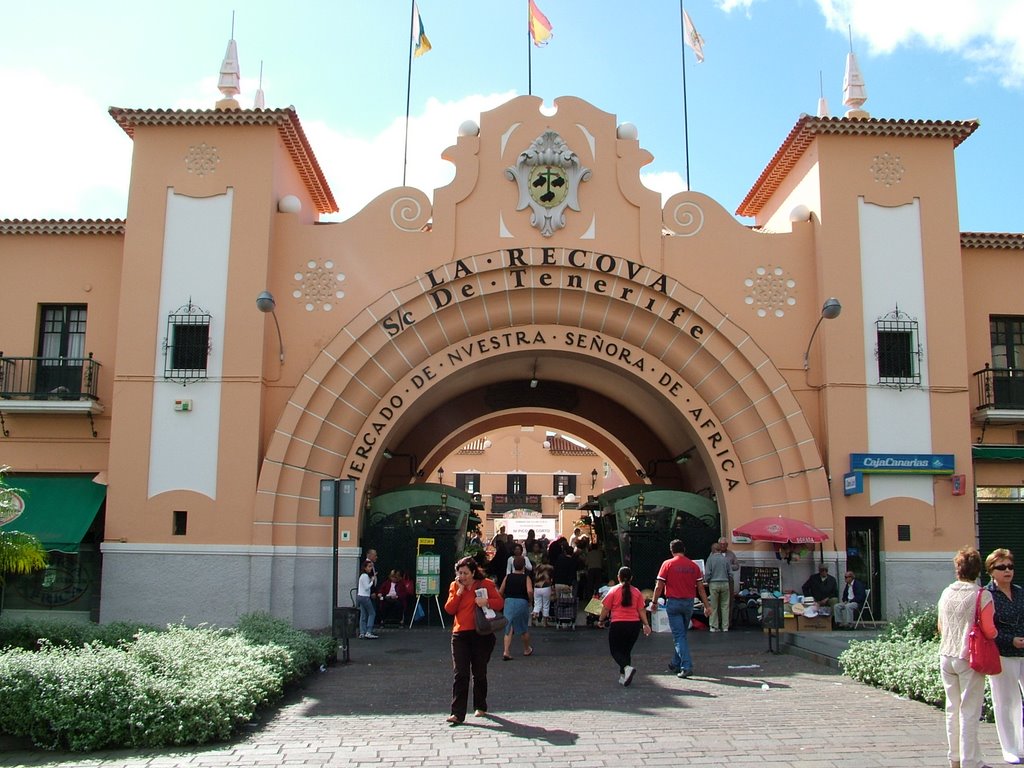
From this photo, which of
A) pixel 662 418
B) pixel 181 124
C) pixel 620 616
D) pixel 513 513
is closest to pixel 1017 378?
pixel 662 418

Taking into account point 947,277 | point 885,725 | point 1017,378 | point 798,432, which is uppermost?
point 947,277

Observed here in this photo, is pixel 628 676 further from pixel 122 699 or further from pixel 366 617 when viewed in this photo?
pixel 366 617

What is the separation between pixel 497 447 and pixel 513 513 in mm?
5472

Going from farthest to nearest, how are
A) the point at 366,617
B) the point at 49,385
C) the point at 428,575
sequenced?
1. the point at 49,385
2. the point at 428,575
3. the point at 366,617

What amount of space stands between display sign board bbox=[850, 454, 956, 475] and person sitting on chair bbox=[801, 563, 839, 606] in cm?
216

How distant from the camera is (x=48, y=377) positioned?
20.3m

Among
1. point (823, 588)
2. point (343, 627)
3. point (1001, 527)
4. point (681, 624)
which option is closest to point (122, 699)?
point (343, 627)

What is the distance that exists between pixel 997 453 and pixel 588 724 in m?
13.7

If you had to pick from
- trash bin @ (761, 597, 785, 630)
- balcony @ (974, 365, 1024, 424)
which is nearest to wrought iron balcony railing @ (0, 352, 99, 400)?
trash bin @ (761, 597, 785, 630)

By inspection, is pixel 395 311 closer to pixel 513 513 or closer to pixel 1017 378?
pixel 1017 378

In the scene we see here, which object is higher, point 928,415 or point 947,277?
point 947,277

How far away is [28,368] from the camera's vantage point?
20.2m

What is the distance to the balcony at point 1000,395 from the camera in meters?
20.0

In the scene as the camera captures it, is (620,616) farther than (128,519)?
No
